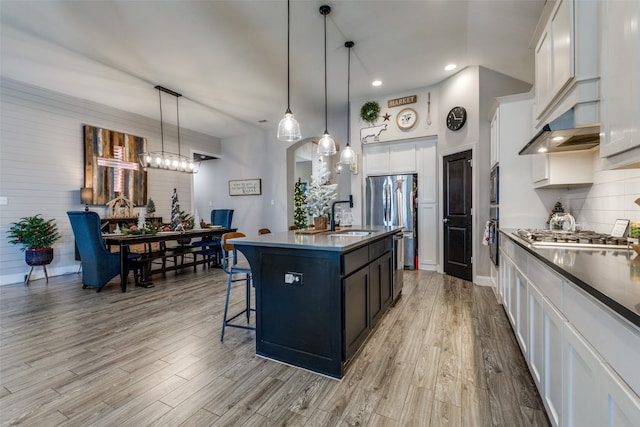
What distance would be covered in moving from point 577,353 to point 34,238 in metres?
6.14

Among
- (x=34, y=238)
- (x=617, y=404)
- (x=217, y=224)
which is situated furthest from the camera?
(x=217, y=224)

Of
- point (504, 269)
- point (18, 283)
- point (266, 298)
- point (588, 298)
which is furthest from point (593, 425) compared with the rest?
point (18, 283)

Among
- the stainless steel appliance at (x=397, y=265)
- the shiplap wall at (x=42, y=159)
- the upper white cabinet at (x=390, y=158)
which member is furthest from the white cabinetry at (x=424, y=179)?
the shiplap wall at (x=42, y=159)

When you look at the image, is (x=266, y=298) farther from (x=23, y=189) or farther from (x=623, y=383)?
(x=23, y=189)

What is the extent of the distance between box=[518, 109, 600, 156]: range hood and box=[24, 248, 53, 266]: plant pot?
6.31 meters

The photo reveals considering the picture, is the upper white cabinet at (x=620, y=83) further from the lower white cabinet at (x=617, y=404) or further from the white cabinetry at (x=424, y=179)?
the white cabinetry at (x=424, y=179)

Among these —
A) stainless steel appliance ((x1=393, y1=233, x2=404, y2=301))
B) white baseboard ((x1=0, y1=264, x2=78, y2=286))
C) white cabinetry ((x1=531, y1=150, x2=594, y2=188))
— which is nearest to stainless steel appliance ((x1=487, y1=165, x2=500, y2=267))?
white cabinetry ((x1=531, y1=150, x2=594, y2=188))

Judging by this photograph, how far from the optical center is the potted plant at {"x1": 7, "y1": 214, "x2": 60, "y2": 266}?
4.25m

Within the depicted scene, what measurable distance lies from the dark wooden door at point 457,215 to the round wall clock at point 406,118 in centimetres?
87

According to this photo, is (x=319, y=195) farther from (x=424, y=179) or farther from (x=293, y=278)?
(x=424, y=179)

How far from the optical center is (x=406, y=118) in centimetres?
507

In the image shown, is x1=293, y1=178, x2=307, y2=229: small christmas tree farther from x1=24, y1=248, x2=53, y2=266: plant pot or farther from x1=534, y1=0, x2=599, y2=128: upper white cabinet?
x1=24, y1=248, x2=53, y2=266: plant pot

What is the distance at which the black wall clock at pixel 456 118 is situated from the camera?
4316 millimetres

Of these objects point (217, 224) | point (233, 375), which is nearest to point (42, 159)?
point (217, 224)
